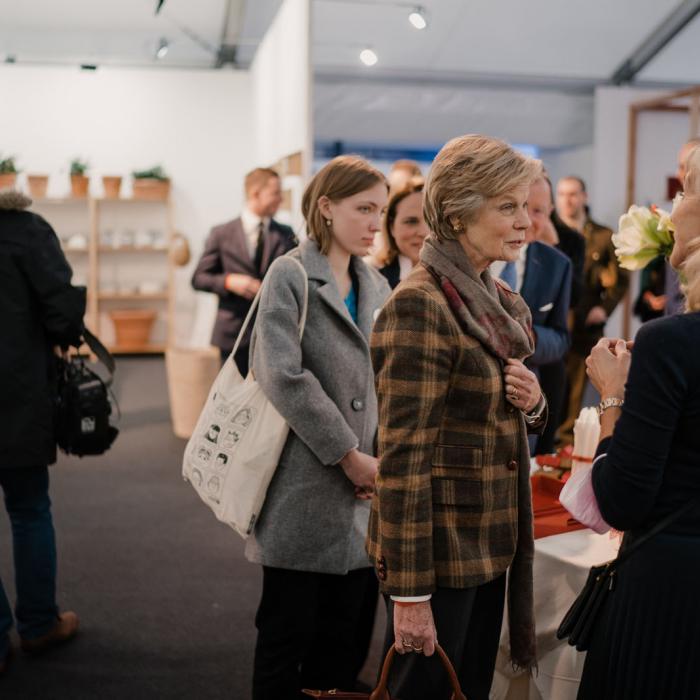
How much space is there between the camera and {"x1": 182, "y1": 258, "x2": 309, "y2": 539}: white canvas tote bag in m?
2.04

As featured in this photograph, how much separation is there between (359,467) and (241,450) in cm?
27

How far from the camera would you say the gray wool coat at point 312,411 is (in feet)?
6.60

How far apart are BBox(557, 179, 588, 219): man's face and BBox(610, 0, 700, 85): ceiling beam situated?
3465 mm

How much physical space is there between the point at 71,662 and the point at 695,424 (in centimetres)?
231

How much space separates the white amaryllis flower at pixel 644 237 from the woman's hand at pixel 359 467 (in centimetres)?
76

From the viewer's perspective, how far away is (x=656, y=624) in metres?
1.44

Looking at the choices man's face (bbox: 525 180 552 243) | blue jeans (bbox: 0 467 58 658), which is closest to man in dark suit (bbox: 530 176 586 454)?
man's face (bbox: 525 180 552 243)

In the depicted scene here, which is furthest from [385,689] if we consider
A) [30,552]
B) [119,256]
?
[119,256]

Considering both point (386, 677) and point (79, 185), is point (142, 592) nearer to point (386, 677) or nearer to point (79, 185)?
point (386, 677)

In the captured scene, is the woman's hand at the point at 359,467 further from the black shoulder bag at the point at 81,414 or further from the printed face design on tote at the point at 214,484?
the black shoulder bag at the point at 81,414

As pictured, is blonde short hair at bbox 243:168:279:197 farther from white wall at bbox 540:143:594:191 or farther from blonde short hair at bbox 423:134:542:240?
white wall at bbox 540:143:594:191

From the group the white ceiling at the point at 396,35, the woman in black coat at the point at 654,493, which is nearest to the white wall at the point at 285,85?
the white ceiling at the point at 396,35

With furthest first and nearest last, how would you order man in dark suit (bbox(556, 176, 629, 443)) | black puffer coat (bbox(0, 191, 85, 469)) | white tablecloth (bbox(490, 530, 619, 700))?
man in dark suit (bbox(556, 176, 629, 443)) → black puffer coat (bbox(0, 191, 85, 469)) → white tablecloth (bbox(490, 530, 619, 700))

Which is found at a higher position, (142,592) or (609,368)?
(609,368)
